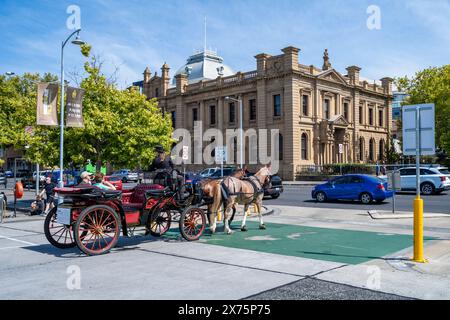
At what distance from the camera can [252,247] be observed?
10148 millimetres

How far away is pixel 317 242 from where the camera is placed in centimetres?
1083

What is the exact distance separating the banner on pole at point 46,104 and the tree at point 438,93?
136ft

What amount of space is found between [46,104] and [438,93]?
141ft

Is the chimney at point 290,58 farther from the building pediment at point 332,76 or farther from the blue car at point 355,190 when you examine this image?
the blue car at point 355,190

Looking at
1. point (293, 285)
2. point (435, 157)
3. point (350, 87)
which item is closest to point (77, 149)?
point (293, 285)

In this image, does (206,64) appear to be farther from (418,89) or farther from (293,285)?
(293,285)

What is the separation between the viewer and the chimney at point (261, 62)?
49031 mm

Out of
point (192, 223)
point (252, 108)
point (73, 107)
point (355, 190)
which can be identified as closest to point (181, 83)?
point (252, 108)

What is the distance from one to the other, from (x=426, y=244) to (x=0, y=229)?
13.1m

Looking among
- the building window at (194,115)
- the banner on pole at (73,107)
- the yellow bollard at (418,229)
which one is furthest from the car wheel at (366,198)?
the building window at (194,115)

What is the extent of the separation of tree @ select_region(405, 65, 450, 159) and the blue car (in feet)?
92.5

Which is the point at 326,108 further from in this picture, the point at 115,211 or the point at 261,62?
the point at 115,211

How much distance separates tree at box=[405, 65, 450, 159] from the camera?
152ft
